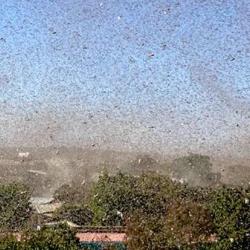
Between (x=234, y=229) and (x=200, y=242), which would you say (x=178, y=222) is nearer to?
(x=200, y=242)

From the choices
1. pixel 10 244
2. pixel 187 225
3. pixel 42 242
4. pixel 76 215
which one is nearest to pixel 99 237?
pixel 76 215

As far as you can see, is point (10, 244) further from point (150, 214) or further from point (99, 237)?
point (150, 214)

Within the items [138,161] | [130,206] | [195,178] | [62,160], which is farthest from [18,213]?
[62,160]

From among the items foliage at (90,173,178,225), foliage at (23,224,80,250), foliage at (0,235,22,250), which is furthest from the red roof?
foliage at (0,235,22,250)

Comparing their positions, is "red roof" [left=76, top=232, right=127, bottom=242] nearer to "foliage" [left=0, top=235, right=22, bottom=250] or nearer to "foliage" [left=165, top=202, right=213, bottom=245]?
"foliage" [left=165, top=202, right=213, bottom=245]

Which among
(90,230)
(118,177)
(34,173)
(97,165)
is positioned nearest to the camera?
(90,230)

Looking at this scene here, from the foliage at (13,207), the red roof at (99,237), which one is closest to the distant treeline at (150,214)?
the foliage at (13,207)

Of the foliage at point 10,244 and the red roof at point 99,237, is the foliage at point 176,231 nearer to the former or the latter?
the foliage at point 10,244
